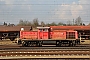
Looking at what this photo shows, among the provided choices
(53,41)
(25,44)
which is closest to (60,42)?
(53,41)

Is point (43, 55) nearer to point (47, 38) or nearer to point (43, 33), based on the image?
point (47, 38)

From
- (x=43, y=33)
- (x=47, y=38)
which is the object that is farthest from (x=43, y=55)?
(x=43, y=33)

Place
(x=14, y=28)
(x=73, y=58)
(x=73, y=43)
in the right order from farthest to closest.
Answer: (x=14, y=28), (x=73, y=43), (x=73, y=58)

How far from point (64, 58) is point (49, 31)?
17.7 metres

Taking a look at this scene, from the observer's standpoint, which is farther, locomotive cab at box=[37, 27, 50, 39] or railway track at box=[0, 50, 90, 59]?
locomotive cab at box=[37, 27, 50, 39]

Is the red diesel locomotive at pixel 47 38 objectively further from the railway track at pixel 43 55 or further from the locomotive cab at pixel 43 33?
the railway track at pixel 43 55

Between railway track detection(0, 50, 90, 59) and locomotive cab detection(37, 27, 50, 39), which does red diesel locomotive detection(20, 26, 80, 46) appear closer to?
locomotive cab detection(37, 27, 50, 39)

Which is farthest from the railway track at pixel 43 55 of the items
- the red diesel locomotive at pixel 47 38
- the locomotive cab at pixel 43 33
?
the locomotive cab at pixel 43 33

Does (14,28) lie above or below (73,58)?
above

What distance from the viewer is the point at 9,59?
39.4ft

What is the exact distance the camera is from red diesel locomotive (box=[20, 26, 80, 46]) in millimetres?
28375

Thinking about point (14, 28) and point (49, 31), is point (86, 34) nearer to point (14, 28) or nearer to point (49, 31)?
point (49, 31)

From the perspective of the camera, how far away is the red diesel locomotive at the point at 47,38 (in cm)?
2838

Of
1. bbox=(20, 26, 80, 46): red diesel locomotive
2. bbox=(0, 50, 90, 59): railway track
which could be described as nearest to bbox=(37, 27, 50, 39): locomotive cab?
bbox=(20, 26, 80, 46): red diesel locomotive
